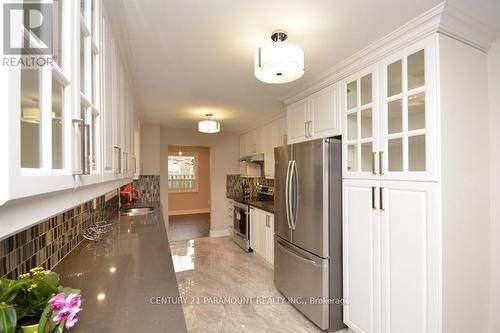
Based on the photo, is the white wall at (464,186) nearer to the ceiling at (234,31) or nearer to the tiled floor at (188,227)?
the ceiling at (234,31)

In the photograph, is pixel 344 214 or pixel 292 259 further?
pixel 292 259

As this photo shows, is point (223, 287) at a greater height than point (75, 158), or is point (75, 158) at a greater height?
point (75, 158)

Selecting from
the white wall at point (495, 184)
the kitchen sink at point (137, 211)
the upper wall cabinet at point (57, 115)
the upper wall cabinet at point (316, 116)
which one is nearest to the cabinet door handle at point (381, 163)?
the upper wall cabinet at point (316, 116)

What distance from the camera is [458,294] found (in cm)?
152

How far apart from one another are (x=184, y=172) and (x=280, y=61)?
773 centimetres

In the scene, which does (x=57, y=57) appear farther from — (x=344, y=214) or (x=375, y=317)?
(x=375, y=317)

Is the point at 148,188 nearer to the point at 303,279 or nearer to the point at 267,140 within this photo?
the point at 267,140

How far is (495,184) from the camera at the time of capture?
1.67 meters

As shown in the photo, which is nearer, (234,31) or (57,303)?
(57,303)

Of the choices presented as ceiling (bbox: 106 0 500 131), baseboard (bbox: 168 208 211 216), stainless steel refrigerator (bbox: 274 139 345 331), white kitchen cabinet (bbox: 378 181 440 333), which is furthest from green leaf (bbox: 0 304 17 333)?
baseboard (bbox: 168 208 211 216)

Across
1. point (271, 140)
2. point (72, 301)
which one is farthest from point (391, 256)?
point (271, 140)

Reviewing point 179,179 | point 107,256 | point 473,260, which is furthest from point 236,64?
point 179,179

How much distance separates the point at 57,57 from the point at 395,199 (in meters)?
1.94

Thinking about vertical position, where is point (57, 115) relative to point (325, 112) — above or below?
below
